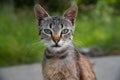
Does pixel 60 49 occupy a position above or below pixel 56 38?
below

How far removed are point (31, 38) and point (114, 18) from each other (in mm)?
2978

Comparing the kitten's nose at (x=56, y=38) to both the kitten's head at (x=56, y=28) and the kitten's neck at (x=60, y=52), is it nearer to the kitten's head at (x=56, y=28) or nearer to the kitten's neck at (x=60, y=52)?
the kitten's head at (x=56, y=28)

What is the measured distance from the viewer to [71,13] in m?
5.87

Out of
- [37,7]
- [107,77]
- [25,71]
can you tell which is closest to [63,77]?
[37,7]

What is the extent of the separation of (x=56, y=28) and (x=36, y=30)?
483 cm

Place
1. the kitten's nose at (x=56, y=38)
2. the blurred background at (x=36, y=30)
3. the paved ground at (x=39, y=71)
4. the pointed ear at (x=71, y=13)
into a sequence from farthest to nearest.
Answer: the blurred background at (x=36, y=30), the paved ground at (x=39, y=71), the pointed ear at (x=71, y=13), the kitten's nose at (x=56, y=38)

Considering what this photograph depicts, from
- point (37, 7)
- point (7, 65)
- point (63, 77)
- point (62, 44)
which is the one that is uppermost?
point (37, 7)

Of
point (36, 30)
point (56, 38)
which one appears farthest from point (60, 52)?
point (36, 30)

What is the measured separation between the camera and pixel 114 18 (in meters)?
13.0

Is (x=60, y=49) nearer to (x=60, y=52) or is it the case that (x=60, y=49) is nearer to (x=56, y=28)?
(x=60, y=52)

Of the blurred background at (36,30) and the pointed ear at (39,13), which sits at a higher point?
the pointed ear at (39,13)

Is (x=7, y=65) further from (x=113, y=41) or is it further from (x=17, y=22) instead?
(x=113, y=41)

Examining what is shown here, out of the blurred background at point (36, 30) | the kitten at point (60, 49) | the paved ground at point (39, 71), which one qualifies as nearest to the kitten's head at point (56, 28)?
the kitten at point (60, 49)

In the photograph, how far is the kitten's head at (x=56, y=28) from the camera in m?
5.71
